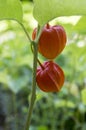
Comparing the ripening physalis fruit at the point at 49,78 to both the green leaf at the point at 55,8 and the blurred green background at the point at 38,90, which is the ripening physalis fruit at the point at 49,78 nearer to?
the green leaf at the point at 55,8

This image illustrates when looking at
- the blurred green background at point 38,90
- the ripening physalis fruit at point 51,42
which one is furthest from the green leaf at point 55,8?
the blurred green background at point 38,90

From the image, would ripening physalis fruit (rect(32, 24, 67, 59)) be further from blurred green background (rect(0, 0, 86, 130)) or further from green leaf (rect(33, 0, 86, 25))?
blurred green background (rect(0, 0, 86, 130))

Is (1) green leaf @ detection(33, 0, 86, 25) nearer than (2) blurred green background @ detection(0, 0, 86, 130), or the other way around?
(1) green leaf @ detection(33, 0, 86, 25)

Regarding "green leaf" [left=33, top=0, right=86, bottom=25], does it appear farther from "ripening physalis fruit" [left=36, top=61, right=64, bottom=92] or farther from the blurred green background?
the blurred green background

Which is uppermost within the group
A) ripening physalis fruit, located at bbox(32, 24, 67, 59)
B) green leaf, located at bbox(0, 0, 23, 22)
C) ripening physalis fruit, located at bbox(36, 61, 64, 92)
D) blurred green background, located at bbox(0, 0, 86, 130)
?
green leaf, located at bbox(0, 0, 23, 22)

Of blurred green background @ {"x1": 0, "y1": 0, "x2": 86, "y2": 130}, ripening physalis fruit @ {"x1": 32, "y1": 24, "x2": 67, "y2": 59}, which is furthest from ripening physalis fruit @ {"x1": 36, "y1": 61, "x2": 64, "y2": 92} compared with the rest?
blurred green background @ {"x1": 0, "y1": 0, "x2": 86, "y2": 130}

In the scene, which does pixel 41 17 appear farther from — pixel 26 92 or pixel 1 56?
pixel 26 92

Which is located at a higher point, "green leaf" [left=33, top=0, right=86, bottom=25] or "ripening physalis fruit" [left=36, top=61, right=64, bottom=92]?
"green leaf" [left=33, top=0, right=86, bottom=25]
